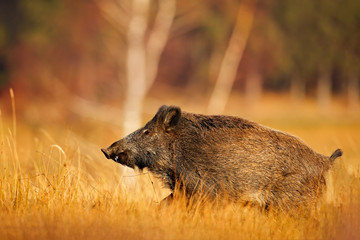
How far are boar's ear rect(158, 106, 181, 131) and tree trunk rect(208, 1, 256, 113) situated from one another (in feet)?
60.2

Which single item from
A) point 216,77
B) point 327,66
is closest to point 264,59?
point 216,77

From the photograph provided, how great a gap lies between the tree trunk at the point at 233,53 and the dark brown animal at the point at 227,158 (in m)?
18.4

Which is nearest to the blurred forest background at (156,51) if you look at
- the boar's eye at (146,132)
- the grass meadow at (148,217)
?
the boar's eye at (146,132)

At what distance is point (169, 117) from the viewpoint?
4719 millimetres

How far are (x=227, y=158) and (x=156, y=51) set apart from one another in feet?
41.1

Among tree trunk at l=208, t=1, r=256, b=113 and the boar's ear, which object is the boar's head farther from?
tree trunk at l=208, t=1, r=256, b=113

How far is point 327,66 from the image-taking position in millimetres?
34219

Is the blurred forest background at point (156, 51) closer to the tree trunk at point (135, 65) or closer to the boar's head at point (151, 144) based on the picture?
the tree trunk at point (135, 65)

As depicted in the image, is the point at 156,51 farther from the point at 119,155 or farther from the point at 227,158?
the point at 227,158

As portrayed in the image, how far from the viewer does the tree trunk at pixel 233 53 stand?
22750mm

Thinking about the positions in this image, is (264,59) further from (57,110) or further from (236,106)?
(57,110)

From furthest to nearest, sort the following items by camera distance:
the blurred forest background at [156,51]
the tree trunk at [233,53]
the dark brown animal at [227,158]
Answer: the tree trunk at [233,53]
the blurred forest background at [156,51]
the dark brown animal at [227,158]

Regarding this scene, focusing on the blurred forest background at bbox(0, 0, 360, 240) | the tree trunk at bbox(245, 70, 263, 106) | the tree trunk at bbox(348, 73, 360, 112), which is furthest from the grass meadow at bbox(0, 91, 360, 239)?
the tree trunk at bbox(348, 73, 360, 112)

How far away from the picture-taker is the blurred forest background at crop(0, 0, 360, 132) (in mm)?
16531
